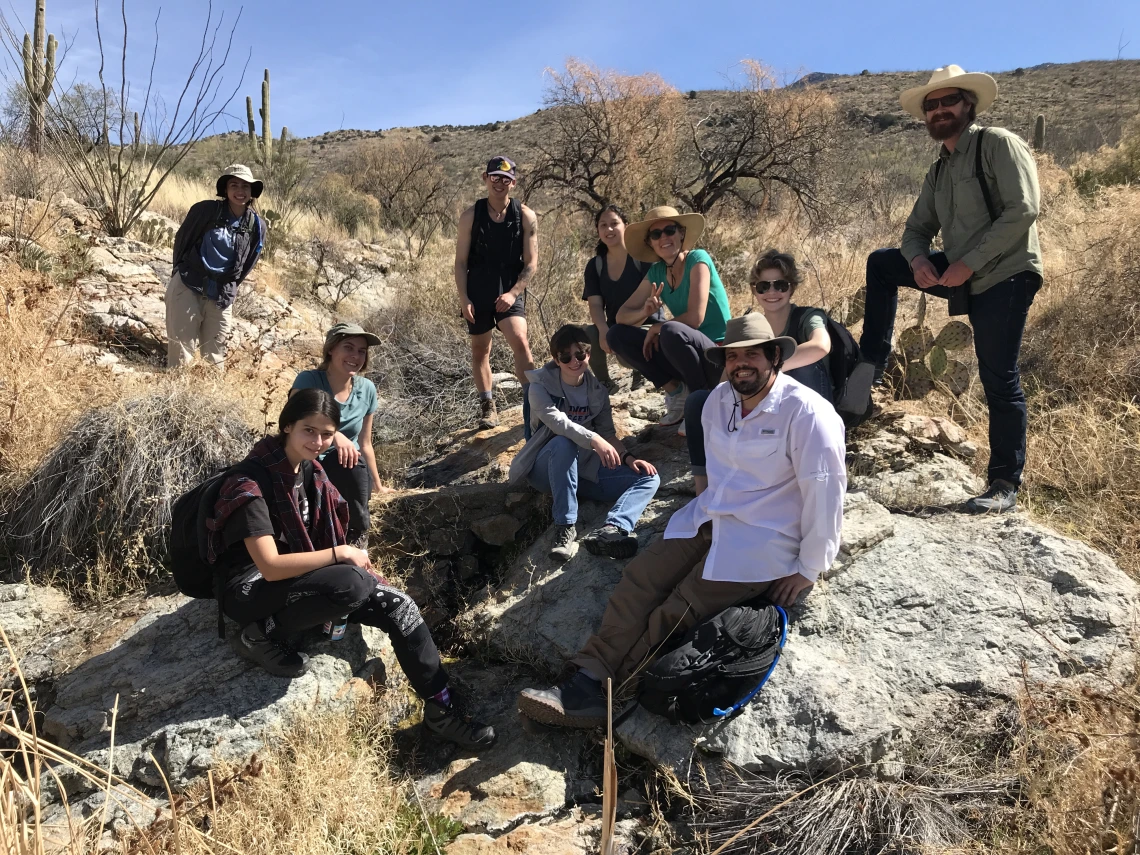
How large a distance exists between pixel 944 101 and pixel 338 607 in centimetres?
362

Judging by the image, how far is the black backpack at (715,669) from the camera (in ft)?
9.60

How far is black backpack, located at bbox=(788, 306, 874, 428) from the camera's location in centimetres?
392

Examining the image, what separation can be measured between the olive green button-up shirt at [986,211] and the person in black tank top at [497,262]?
2.47 meters

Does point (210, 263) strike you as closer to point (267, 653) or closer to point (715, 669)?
point (267, 653)

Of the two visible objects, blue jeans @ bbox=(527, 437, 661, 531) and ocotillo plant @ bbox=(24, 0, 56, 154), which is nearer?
blue jeans @ bbox=(527, 437, 661, 531)

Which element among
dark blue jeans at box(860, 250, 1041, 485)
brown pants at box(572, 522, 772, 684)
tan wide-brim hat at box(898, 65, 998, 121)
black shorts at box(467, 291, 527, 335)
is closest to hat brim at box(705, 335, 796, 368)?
brown pants at box(572, 522, 772, 684)

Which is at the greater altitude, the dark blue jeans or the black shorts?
the black shorts

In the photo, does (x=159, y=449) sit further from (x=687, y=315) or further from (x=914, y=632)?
(x=914, y=632)

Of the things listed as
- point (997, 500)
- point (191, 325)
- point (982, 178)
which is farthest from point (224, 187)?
point (997, 500)

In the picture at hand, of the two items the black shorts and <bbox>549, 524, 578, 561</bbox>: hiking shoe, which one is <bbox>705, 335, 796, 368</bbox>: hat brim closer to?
<bbox>549, 524, 578, 561</bbox>: hiking shoe

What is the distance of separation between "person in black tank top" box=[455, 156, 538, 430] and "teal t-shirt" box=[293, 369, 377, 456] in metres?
1.18

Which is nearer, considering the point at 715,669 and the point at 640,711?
the point at 715,669

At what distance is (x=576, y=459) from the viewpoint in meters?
4.12

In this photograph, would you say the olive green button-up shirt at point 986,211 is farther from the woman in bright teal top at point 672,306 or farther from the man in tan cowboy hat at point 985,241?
the woman in bright teal top at point 672,306
